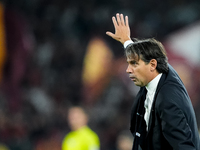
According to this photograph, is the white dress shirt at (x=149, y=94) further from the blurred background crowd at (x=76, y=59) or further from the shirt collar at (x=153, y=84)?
the blurred background crowd at (x=76, y=59)

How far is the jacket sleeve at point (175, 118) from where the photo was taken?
191 centimetres

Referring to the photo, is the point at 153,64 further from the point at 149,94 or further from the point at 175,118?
the point at 175,118

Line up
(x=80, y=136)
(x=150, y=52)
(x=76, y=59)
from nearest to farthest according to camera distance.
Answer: (x=150, y=52) → (x=80, y=136) → (x=76, y=59)

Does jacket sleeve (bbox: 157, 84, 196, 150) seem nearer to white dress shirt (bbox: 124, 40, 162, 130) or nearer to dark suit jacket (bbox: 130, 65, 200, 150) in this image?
dark suit jacket (bbox: 130, 65, 200, 150)

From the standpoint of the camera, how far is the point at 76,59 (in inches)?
342

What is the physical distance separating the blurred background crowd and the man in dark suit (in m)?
5.63

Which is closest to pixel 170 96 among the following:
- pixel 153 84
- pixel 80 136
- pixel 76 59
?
pixel 153 84

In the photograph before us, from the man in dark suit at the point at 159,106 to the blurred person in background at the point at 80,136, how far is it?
2.46m

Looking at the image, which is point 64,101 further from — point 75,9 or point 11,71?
point 75,9

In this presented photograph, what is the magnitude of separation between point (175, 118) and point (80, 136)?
9.68ft

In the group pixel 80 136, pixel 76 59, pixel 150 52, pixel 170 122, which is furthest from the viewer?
pixel 76 59

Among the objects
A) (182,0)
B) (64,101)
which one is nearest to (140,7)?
(182,0)

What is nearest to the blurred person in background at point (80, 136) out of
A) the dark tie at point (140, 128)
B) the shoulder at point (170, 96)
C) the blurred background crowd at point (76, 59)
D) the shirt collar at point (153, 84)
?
the dark tie at point (140, 128)

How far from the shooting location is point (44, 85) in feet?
28.1
